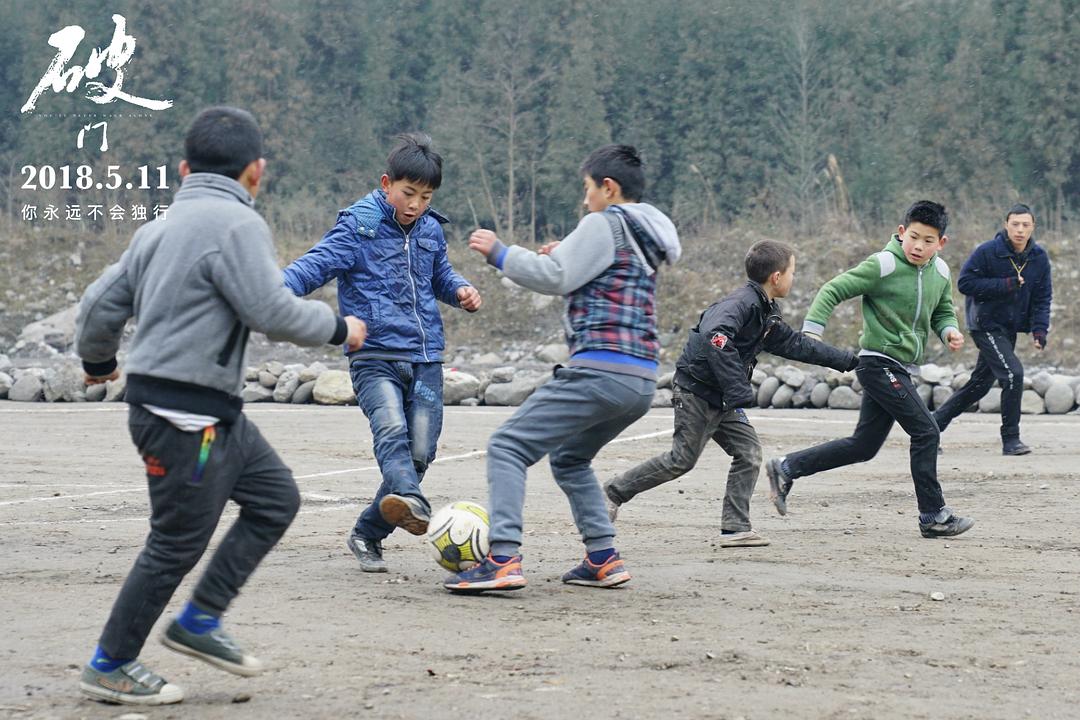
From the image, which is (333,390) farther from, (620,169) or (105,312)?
(105,312)

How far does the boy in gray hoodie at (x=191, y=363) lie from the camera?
14.7 feet

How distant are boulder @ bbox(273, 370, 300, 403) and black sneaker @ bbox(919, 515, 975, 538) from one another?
12639mm

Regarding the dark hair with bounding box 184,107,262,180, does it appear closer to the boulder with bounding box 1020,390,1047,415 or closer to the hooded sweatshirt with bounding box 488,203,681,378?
the hooded sweatshirt with bounding box 488,203,681,378

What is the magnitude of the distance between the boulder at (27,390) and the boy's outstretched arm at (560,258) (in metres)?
15.9

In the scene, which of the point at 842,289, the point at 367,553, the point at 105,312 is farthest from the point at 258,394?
the point at 105,312

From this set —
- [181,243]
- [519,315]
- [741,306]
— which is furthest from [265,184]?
[181,243]

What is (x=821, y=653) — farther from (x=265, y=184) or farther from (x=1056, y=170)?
(x=265, y=184)

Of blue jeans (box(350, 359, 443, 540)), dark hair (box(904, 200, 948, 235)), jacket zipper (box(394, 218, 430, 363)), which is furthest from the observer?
dark hair (box(904, 200, 948, 235))

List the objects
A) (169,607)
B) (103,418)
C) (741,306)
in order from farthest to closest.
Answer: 1. (103,418)
2. (741,306)
3. (169,607)

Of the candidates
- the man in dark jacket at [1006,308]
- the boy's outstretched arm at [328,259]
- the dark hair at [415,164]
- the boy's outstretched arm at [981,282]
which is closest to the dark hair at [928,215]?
the dark hair at [415,164]

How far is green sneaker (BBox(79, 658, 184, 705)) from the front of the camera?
14.7 ft

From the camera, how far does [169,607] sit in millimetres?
5957

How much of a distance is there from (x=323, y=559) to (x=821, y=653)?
9.22 feet

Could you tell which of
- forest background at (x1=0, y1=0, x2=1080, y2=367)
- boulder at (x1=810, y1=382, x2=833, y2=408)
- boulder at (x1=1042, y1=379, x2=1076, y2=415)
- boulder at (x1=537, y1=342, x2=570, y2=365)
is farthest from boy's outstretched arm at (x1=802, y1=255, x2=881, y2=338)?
forest background at (x1=0, y1=0, x2=1080, y2=367)
